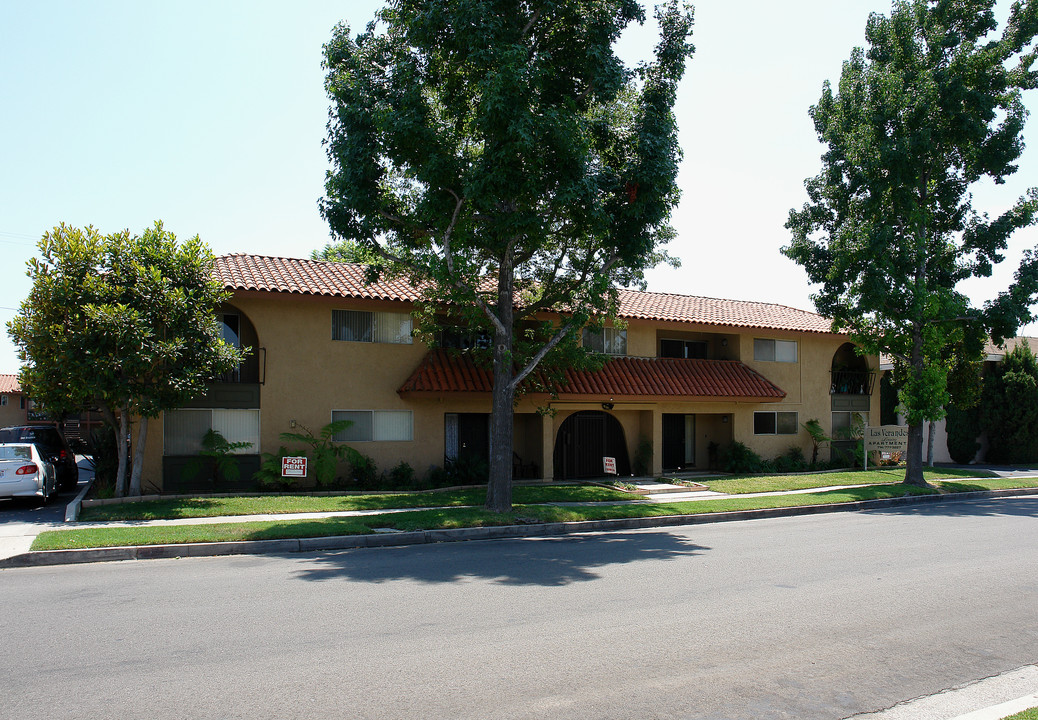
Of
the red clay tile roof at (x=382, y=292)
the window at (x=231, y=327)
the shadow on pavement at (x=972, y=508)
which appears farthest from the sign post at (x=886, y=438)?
the window at (x=231, y=327)

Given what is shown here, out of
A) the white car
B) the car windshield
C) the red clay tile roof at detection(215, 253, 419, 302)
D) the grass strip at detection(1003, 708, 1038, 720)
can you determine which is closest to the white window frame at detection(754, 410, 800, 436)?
the red clay tile roof at detection(215, 253, 419, 302)

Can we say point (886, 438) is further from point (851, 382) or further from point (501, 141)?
point (501, 141)

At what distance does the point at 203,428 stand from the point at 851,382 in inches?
875

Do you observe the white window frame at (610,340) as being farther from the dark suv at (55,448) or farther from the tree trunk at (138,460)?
the dark suv at (55,448)

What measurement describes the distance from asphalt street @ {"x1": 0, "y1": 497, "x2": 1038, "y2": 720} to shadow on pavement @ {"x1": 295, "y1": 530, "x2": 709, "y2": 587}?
7cm

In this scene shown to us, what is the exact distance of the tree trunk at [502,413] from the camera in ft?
48.4

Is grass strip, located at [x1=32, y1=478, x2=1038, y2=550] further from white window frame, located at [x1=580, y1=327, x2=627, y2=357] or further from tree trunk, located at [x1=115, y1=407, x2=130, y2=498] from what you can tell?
white window frame, located at [x1=580, y1=327, x2=627, y2=357]

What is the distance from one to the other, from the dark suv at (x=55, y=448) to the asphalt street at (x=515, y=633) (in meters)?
10.8

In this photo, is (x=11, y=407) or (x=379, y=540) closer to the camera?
(x=379, y=540)

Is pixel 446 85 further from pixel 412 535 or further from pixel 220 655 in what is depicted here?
pixel 220 655

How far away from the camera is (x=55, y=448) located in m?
19.8

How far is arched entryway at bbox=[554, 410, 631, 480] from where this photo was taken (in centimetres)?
2280

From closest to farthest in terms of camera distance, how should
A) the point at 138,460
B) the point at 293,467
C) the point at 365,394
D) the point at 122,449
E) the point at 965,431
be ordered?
the point at 122,449
the point at 138,460
the point at 293,467
the point at 365,394
the point at 965,431

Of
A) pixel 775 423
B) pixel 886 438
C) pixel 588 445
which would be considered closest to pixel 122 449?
pixel 588 445
